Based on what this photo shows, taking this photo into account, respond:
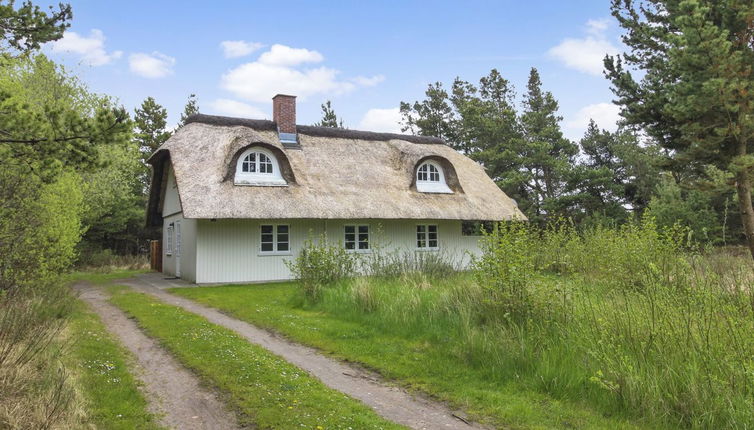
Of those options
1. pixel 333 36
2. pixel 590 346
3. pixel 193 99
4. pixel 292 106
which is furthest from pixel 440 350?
pixel 193 99

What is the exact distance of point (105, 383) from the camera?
5590 millimetres

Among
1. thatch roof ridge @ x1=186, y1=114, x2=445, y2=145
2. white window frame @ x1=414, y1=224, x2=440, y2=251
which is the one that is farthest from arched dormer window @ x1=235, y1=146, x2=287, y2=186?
white window frame @ x1=414, y1=224, x2=440, y2=251

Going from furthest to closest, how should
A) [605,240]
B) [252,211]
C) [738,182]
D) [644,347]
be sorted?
[252,211] < [738,182] < [605,240] < [644,347]

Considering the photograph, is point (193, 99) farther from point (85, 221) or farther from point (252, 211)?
point (252, 211)

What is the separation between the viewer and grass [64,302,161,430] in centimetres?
457

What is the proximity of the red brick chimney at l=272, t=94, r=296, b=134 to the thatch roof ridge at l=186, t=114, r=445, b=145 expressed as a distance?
0.33m

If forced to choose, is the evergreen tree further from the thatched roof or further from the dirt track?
the dirt track

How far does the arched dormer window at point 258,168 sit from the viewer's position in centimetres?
1737

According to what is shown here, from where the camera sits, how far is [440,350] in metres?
6.63

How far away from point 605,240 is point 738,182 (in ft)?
25.8

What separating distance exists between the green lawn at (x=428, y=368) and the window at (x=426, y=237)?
10264mm

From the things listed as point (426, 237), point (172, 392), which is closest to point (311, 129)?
point (426, 237)

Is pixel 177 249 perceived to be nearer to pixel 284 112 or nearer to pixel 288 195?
pixel 288 195

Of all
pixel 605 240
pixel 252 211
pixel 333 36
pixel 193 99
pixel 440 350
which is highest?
pixel 193 99
